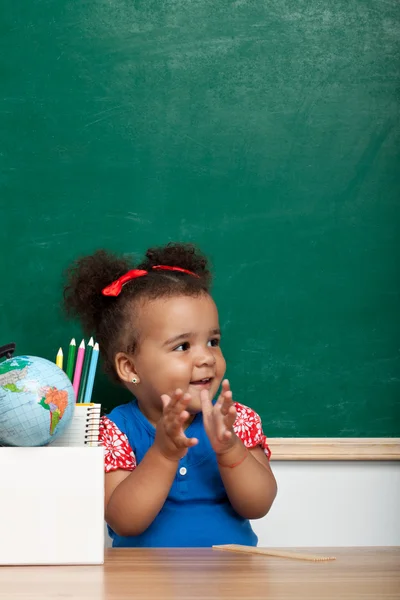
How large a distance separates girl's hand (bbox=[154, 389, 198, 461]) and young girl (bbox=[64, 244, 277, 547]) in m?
0.05

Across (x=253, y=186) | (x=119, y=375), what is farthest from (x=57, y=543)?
(x=253, y=186)

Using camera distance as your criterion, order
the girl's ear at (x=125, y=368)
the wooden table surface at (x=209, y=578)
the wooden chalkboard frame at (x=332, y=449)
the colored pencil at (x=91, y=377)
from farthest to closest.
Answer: the wooden chalkboard frame at (x=332, y=449), the girl's ear at (x=125, y=368), the colored pencil at (x=91, y=377), the wooden table surface at (x=209, y=578)

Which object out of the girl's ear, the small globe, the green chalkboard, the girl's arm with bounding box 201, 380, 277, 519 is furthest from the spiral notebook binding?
the green chalkboard

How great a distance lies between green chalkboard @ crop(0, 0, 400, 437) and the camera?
184 cm

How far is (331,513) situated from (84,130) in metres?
0.98

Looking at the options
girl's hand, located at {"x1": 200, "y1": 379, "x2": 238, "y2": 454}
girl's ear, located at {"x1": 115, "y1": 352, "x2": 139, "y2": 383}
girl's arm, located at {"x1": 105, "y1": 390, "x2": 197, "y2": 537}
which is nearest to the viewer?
girl's hand, located at {"x1": 200, "y1": 379, "x2": 238, "y2": 454}

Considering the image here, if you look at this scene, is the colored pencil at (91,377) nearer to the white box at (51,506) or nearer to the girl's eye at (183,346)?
the girl's eye at (183,346)

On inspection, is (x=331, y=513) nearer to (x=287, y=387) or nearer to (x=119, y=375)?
(x=287, y=387)

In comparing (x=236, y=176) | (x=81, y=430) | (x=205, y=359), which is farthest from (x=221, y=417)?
(x=236, y=176)

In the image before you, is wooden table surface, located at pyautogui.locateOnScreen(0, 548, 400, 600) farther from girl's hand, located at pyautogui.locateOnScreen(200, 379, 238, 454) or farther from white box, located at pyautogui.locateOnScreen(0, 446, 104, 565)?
girl's hand, located at pyautogui.locateOnScreen(200, 379, 238, 454)

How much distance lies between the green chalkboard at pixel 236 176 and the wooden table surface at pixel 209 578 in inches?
27.1

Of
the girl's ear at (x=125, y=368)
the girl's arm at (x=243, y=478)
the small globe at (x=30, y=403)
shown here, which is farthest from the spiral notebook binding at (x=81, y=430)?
the girl's ear at (x=125, y=368)

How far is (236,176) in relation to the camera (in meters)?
1.86

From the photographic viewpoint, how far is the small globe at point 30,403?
109 centimetres
